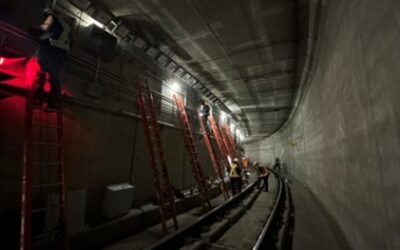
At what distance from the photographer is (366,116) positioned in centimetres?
269

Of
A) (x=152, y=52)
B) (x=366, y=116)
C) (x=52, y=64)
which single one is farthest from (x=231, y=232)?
(x=152, y=52)

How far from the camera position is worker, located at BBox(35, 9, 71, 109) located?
330 cm

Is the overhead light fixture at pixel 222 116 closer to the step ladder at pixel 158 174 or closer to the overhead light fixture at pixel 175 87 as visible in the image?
the overhead light fixture at pixel 175 87

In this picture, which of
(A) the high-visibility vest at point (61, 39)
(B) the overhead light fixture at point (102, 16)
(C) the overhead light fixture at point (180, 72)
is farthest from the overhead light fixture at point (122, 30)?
(C) the overhead light fixture at point (180, 72)

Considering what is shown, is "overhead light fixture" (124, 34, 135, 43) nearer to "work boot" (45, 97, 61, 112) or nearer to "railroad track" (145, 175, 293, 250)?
"work boot" (45, 97, 61, 112)

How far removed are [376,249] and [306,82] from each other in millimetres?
7855

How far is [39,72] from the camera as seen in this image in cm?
326

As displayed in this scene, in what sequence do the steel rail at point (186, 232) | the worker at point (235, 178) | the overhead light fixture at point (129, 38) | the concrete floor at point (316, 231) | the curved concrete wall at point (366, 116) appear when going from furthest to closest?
the worker at point (235, 178)
the overhead light fixture at point (129, 38)
the concrete floor at point (316, 231)
the steel rail at point (186, 232)
the curved concrete wall at point (366, 116)

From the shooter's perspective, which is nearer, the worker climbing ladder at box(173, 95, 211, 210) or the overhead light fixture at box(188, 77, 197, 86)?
the worker climbing ladder at box(173, 95, 211, 210)

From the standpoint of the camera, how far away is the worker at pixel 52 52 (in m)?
3.30

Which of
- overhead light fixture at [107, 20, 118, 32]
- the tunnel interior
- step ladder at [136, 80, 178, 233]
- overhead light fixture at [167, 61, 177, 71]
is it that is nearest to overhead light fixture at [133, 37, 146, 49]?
the tunnel interior

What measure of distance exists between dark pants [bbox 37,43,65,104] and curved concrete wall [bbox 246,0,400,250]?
15.4 ft

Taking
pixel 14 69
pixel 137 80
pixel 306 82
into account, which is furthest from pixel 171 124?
pixel 306 82

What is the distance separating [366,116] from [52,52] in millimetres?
5166
